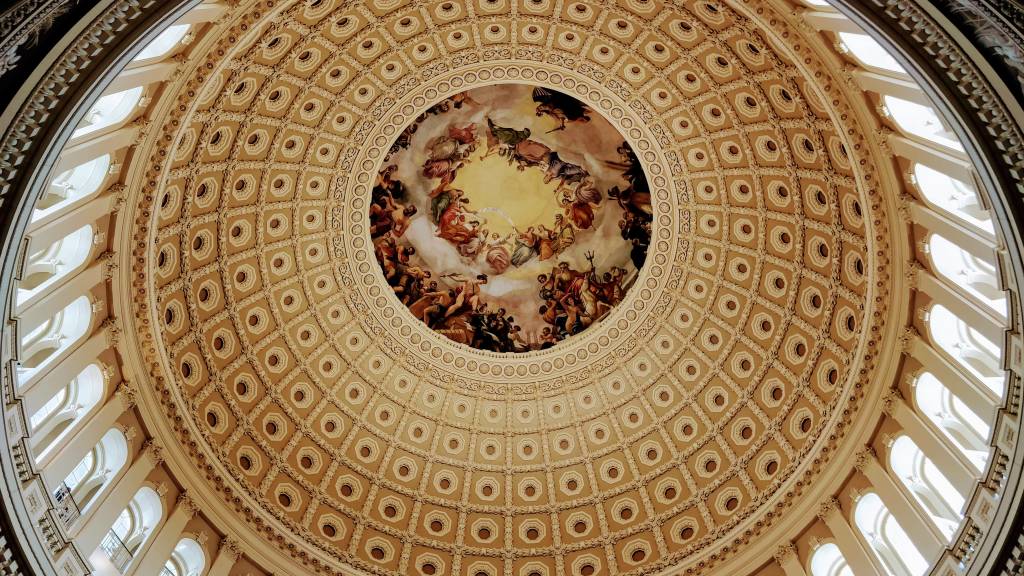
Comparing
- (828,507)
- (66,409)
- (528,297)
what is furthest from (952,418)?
(66,409)

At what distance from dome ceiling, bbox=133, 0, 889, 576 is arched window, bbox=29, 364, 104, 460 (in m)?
2.02

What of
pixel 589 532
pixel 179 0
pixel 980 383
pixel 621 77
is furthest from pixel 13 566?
pixel 621 77

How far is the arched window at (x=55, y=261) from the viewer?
16.1 m

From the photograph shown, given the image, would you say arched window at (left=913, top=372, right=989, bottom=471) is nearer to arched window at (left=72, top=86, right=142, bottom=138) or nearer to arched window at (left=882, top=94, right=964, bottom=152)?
arched window at (left=882, top=94, right=964, bottom=152)

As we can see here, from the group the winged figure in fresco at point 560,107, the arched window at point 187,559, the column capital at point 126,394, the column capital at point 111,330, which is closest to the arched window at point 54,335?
the column capital at point 111,330

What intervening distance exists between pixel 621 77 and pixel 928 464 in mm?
15017

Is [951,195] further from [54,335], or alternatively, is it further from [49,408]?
[49,408]

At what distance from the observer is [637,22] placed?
23.5 metres

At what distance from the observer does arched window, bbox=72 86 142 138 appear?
1608 cm

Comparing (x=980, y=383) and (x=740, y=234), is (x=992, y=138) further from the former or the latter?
(x=740, y=234)

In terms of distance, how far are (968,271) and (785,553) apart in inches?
379

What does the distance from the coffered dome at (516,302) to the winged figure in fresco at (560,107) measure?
0.36 feet

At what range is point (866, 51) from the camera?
652 inches

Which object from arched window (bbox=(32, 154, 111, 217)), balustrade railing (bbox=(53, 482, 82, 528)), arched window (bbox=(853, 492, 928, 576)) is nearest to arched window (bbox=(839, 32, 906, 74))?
arched window (bbox=(853, 492, 928, 576))
